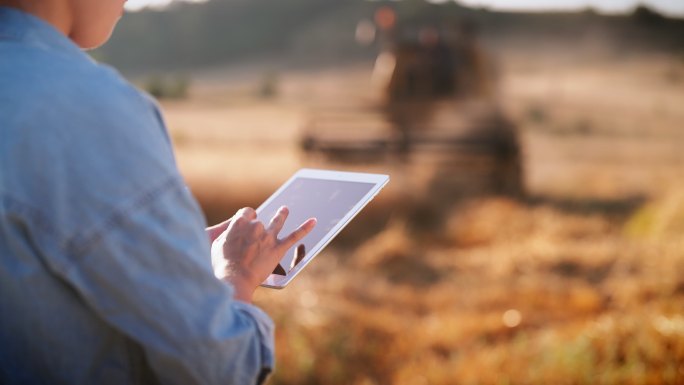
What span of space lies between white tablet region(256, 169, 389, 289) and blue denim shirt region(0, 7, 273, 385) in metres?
0.31

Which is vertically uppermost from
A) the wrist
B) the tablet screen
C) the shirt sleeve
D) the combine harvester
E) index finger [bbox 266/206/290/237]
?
the shirt sleeve

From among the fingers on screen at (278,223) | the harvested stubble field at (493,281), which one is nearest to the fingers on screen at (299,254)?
the fingers on screen at (278,223)

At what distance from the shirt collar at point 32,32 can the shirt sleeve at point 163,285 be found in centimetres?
21

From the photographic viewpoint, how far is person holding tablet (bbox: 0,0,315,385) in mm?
817

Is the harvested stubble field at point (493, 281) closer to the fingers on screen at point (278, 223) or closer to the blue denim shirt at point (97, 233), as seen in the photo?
the fingers on screen at point (278, 223)

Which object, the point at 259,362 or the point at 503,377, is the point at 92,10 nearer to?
the point at 259,362

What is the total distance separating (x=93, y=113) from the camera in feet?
2.70

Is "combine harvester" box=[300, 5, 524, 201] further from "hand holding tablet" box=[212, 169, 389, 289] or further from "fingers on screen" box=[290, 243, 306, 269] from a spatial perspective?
"fingers on screen" box=[290, 243, 306, 269]

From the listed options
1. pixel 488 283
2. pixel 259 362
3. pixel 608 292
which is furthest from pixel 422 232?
pixel 259 362

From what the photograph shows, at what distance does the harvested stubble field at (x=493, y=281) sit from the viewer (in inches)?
133

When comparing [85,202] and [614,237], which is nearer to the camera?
[85,202]

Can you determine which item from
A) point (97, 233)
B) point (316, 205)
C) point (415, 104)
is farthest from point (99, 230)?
point (415, 104)

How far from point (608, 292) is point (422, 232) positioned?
12.3 feet

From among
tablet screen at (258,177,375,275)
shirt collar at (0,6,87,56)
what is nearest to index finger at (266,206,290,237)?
tablet screen at (258,177,375,275)
